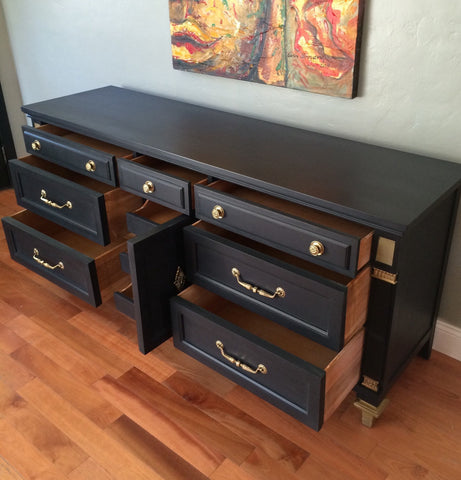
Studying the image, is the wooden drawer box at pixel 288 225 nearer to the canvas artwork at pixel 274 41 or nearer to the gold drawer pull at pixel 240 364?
the gold drawer pull at pixel 240 364

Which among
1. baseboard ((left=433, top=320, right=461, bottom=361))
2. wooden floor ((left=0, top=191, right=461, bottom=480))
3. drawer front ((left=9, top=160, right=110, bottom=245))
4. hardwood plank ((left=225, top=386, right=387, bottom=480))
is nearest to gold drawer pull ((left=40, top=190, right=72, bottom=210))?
drawer front ((left=9, top=160, right=110, bottom=245))

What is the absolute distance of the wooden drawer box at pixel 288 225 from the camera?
1235mm

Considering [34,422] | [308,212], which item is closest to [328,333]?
[308,212]

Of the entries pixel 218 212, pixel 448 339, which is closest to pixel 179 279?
pixel 218 212

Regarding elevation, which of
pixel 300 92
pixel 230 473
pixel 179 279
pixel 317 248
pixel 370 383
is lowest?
pixel 230 473

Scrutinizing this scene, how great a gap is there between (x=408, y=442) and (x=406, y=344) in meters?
0.26

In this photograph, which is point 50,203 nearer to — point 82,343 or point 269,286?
point 82,343

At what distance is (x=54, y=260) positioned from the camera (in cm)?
186

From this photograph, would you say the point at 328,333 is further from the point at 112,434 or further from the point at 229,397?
the point at 112,434

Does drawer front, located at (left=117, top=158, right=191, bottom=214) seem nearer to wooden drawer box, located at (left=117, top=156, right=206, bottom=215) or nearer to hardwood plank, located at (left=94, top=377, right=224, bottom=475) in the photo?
wooden drawer box, located at (left=117, top=156, right=206, bottom=215)

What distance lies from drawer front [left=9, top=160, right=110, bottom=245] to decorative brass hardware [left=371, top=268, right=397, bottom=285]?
87cm

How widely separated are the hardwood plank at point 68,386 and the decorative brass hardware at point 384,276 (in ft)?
2.76

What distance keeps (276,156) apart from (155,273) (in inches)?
18.4

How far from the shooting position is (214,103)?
200cm
